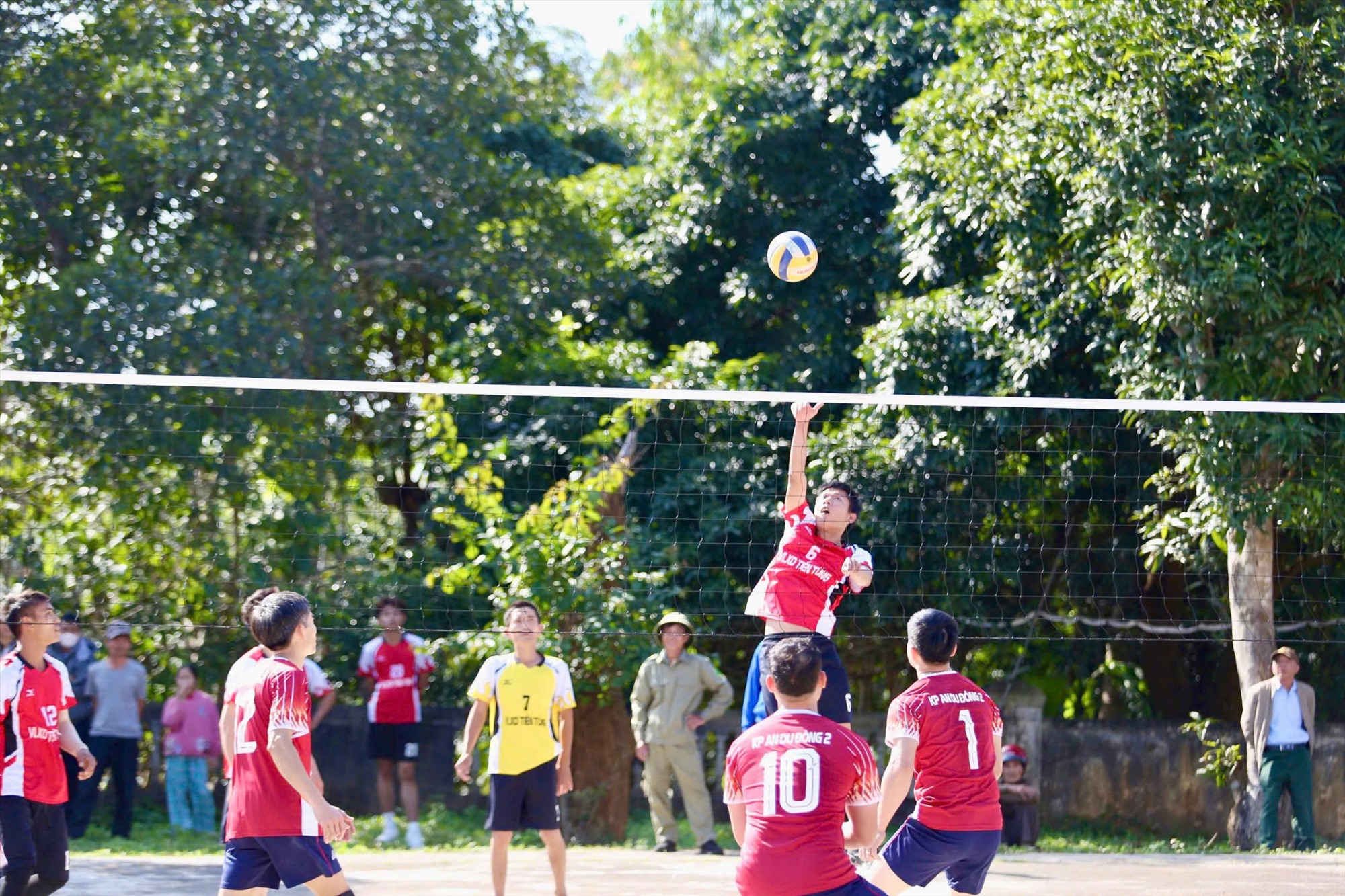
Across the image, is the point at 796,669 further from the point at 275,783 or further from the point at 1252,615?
the point at 1252,615

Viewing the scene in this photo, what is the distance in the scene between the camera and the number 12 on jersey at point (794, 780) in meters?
4.46

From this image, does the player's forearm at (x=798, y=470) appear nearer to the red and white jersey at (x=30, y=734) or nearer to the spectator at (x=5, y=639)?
the red and white jersey at (x=30, y=734)

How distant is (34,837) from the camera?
20.9 feet

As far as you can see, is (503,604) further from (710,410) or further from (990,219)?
(990,219)

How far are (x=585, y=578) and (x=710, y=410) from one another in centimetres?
270

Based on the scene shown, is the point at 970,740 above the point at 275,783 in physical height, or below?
above

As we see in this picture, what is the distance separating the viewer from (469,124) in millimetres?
15453

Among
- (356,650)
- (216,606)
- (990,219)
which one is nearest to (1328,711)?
(990,219)

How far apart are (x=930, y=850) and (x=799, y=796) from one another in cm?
139

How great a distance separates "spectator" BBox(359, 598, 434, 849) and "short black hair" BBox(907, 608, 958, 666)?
5.72 m

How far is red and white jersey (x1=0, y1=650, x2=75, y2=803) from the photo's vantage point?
625 centimetres

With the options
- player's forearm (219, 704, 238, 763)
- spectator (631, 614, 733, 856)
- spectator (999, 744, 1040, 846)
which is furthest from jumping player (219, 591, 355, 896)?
spectator (999, 744, 1040, 846)

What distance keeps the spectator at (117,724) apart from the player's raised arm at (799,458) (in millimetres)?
6409

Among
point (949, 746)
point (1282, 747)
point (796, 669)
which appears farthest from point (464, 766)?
point (1282, 747)
